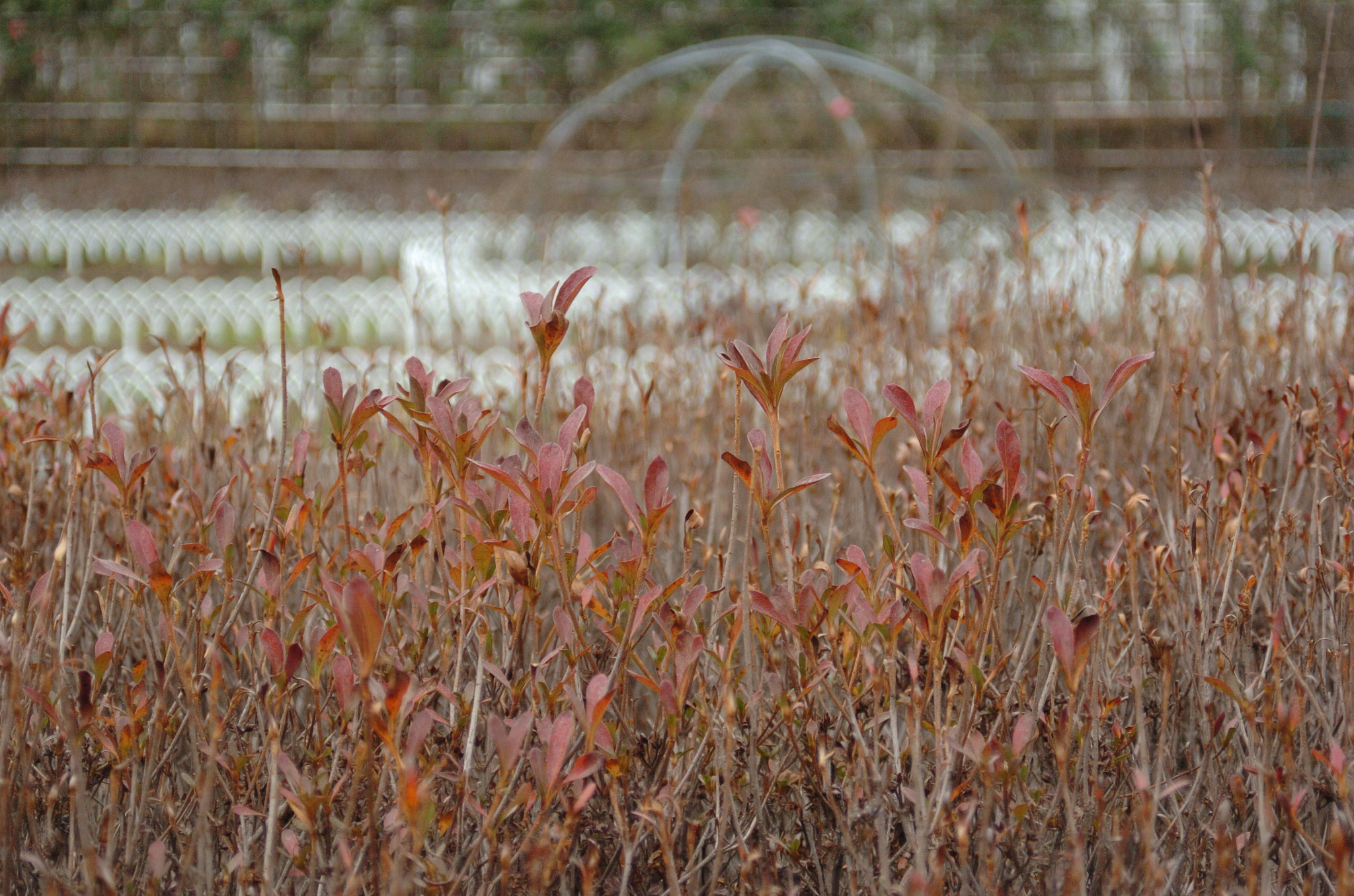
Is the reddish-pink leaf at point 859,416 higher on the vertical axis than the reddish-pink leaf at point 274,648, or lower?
higher

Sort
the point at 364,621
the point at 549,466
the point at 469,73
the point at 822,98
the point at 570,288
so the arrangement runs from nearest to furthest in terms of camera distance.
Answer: the point at 364,621, the point at 549,466, the point at 570,288, the point at 822,98, the point at 469,73

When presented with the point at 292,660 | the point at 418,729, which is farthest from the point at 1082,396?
the point at 292,660

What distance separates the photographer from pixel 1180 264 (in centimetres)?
1049

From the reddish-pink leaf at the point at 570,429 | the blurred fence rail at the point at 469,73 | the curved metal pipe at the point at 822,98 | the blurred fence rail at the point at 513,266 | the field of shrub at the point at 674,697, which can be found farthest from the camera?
the blurred fence rail at the point at 469,73

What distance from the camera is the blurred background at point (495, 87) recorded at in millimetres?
14523

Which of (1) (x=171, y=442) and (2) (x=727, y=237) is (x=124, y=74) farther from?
(1) (x=171, y=442)

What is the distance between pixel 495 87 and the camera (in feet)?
52.4

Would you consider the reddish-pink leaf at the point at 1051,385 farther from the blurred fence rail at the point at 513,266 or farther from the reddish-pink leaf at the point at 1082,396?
the blurred fence rail at the point at 513,266

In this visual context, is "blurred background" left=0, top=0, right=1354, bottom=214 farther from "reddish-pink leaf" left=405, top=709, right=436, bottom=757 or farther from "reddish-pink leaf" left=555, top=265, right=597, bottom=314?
"reddish-pink leaf" left=405, top=709, right=436, bottom=757

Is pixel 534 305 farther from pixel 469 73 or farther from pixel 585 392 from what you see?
pixel 469 73

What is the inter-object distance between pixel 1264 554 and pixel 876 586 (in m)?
0.81

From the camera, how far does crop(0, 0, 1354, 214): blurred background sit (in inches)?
572

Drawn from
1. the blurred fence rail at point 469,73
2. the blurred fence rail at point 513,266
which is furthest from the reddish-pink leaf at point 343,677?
the blurred fence rail at point 469,73

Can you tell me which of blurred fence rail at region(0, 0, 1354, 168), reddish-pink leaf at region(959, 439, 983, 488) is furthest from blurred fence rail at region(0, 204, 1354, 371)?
blurred fence rail at region(0, 0, 1354, 168)
